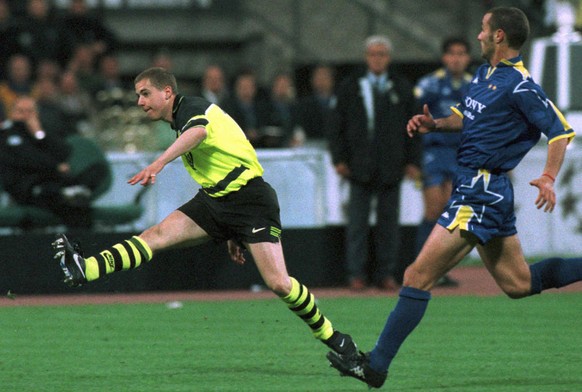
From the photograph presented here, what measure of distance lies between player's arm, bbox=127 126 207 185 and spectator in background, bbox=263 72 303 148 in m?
8.15

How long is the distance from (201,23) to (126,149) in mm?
5293

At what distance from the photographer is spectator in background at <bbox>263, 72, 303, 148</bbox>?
16469 millimetres

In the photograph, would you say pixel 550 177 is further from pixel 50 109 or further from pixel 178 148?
pixel 50 109

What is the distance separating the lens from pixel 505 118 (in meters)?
7.75

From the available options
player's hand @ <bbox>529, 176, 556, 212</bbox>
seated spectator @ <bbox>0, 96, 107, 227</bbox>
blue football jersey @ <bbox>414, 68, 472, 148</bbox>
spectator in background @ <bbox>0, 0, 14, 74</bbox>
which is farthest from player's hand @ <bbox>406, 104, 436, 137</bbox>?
spectator in background @ <bbox>0, 0, 14, 74</bbox>

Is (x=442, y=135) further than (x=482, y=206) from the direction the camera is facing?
Yes

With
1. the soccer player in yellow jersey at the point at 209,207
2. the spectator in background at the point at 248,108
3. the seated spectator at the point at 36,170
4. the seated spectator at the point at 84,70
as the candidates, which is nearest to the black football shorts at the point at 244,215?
the soccer player in yellow jersey at the point at 209,207

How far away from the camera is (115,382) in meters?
7.89

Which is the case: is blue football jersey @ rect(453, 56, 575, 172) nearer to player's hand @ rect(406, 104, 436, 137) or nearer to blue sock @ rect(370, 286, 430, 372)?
player's hand @ rect(406, 104, 436, 137)

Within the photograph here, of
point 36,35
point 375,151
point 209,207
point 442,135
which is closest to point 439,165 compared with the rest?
point 442,135

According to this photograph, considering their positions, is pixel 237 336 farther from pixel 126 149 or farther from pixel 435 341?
pixel 126 149

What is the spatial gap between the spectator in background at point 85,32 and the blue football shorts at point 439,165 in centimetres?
664

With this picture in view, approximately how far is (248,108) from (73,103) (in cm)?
233

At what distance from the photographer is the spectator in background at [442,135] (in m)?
13.0
